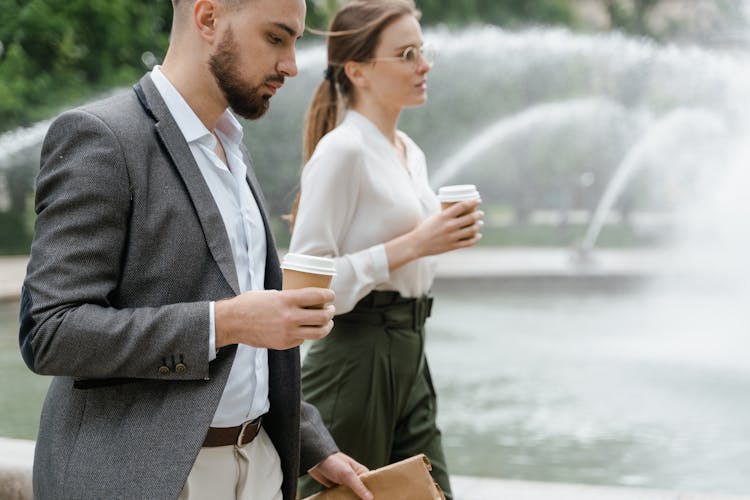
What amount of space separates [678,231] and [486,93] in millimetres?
5064

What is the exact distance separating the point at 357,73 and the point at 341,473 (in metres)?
1.34

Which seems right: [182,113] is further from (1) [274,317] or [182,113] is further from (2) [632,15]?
(2) [632,15]

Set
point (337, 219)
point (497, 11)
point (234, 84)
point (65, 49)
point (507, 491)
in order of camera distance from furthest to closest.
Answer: point (497, 11) → point (65, 49) → point (507, 491) → point (337, 219) → point (234, 84)

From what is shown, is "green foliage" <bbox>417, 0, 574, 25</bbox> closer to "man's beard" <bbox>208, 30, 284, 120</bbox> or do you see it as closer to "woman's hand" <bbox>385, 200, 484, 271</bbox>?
"woman's hand" <bbox>385, 200, 484, 271</bbox>

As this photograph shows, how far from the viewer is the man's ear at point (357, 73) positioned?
3186 mm

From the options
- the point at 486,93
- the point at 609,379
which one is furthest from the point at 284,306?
the point at 486,93

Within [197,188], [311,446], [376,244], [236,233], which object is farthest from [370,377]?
[197,188]

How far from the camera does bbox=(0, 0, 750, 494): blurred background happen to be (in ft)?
20.3

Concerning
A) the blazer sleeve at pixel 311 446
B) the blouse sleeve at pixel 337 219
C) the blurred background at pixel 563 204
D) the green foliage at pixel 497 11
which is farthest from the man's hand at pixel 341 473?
the green foliage at pixel 497 11

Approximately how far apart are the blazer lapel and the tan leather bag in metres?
0.57

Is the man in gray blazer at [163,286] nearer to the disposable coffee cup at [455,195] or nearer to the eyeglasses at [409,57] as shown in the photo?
the disposable coffee cup at [455,195]

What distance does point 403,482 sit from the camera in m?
2.21

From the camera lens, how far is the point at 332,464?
89.4 inches

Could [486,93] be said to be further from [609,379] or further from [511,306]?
[609,379]
